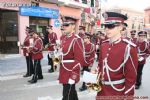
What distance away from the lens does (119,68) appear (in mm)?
4047

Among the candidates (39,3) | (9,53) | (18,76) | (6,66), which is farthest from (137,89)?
(39,3)

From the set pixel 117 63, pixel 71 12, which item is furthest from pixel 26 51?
pixel 71 12

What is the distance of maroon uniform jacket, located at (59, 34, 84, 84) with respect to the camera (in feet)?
18.9

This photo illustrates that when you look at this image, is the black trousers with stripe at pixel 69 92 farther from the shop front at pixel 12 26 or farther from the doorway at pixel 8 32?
the doorway at pixel 8 32

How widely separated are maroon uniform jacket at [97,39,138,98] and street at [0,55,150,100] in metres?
4.20

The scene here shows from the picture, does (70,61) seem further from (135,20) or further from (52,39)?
(135,20)

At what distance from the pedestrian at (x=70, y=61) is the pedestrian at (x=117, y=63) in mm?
1534

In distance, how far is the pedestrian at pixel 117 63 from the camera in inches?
156

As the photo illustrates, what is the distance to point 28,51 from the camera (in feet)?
35.9

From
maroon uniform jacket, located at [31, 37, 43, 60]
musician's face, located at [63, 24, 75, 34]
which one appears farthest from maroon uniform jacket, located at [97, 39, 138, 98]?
maroon uniform jacket, located at [31, 37, 43, 60]

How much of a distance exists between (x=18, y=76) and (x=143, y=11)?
89.1 metres

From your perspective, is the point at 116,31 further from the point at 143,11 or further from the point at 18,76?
the point at 143,11

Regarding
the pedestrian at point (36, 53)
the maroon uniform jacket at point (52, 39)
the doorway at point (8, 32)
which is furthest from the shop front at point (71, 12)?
the pedestrian at point (36, 53)

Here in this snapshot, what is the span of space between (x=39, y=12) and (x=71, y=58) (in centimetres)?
1682
